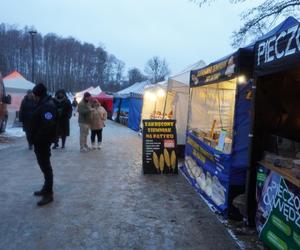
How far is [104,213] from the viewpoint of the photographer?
581cm

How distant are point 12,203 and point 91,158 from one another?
15.5 ft

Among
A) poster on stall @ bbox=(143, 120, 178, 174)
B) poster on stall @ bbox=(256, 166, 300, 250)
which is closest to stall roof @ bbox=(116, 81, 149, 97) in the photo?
poster on stall @ bbox=(143, 120, 178, 174)

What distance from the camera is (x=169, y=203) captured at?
21.2 feet

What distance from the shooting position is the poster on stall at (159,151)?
8.89 metres

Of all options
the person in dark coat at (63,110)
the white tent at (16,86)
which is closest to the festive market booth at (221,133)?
the person in dark coat at (63,110)

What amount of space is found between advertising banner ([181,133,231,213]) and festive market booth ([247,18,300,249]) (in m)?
0.63

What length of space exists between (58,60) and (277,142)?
91.2 meters

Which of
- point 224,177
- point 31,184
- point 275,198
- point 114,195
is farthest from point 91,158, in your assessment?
point 275,198

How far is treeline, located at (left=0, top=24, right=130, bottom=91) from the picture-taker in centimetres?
8300

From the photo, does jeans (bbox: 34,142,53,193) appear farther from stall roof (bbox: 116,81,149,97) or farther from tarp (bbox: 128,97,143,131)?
stall roof (bbox: 116,81,149,97)

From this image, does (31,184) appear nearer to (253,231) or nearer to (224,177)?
(224,177)

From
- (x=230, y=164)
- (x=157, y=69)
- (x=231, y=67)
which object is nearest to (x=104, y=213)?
(x=230, y=164)

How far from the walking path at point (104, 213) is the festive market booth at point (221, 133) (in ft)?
1.09

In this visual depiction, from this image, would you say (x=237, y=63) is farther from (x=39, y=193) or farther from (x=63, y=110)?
(x=63, y=110)
